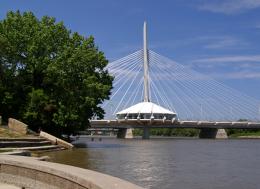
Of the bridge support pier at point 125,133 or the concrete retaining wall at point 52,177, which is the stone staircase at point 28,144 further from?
the bridge support pier at point 125,133

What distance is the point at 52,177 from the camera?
1216 centimetres

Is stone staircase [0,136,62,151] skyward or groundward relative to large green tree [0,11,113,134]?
groundward

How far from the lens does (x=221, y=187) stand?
16.5m

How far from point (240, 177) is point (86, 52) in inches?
1135

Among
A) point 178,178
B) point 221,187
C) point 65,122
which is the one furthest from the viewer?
point 65,122

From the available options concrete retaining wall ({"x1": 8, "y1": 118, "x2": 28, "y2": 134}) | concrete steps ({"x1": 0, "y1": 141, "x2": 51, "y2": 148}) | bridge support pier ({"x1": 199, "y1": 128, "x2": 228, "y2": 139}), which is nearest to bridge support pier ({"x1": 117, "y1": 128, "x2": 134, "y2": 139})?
bridge support pier ({"x1": 199, "y1": 128, "x2": 228, "y2": 139})

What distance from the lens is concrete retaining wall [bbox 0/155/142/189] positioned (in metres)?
9.88

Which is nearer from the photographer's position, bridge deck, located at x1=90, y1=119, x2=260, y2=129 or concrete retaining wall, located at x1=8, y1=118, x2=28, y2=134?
concrete retaining wall, located at x1=8, y1=118, x2=28, y2=134

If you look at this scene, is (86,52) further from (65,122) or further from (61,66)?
(65,122)

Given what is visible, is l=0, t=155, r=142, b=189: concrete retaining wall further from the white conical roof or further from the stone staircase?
the white conical roof

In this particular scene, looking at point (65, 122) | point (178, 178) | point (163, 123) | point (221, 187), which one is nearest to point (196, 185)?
point (221, 187)

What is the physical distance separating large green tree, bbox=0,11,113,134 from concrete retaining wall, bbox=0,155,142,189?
97.1 feet

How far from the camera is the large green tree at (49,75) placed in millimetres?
44875

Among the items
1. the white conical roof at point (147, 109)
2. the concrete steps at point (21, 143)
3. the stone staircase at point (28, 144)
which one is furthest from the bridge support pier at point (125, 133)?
the concrete steps at point (21, 143)
